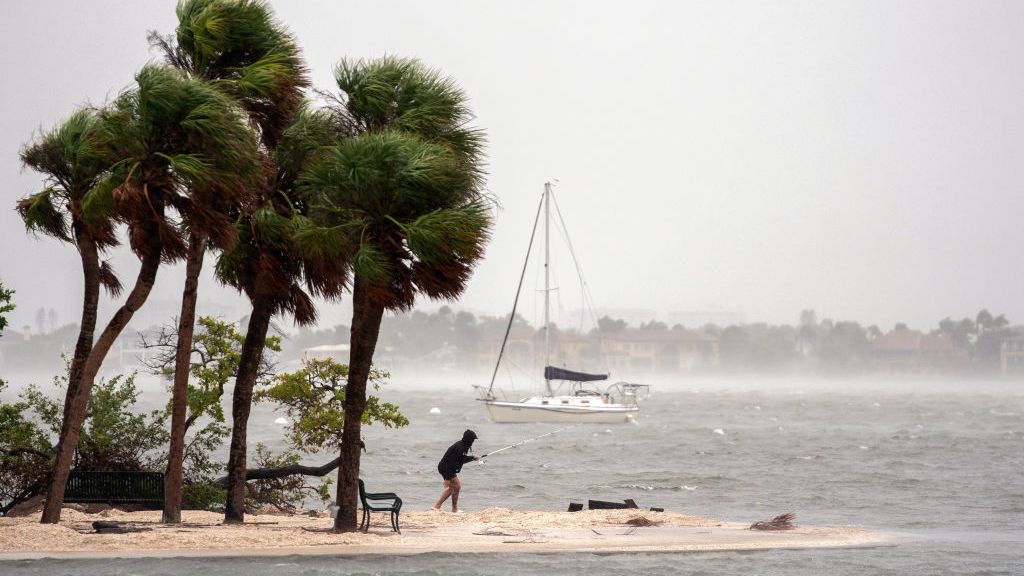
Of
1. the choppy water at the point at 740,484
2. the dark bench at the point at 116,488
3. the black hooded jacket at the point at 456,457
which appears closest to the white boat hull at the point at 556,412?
the choppy water at the point at 740,484

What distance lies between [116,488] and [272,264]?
5345 mm

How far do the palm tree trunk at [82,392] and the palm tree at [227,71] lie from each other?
860mm

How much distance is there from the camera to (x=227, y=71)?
23000 millimetres

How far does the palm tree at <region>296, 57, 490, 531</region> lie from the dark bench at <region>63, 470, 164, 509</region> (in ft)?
13.6

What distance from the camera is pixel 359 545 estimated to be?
69.1ft

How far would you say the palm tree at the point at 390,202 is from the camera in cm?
2145

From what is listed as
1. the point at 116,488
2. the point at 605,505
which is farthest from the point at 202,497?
the point at 605,505

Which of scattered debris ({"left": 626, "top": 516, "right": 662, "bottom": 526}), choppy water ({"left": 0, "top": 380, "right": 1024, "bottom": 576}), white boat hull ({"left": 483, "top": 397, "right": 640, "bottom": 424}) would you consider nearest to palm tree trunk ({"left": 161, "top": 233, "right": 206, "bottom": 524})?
choppy water ({"left": 0, "top": 380, "right": 1024, "bottom": 576})

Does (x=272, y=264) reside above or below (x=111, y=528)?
above

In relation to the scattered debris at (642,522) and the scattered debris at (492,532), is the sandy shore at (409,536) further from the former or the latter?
the scattered debris at (642,522)

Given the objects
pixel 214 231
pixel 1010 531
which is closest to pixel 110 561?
pixel 214 231

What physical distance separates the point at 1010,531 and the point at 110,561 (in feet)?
73.3

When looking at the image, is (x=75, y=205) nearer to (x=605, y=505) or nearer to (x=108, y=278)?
(x=108, y=278)

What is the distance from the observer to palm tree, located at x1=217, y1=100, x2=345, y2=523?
2278cm
